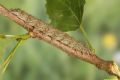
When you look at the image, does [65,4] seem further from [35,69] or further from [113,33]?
[113,33]

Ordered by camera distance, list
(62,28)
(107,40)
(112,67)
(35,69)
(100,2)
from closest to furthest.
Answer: (112,67), (62,28), (35,69), (100,2), (107,40)

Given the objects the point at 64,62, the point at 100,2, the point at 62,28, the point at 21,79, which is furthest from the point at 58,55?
the point at 62,28

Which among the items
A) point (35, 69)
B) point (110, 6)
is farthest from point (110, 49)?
point (35, 69)

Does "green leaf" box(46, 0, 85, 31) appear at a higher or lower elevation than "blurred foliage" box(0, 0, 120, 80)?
lower

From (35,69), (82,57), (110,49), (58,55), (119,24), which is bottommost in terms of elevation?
(82,57)

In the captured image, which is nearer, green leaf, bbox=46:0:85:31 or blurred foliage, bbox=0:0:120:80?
green leaf, bbox=46:0:85:31

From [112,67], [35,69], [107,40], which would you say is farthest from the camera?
[107,40]

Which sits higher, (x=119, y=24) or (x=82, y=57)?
(x=119, y=24)

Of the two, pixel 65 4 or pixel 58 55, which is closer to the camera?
pixel 65 4
